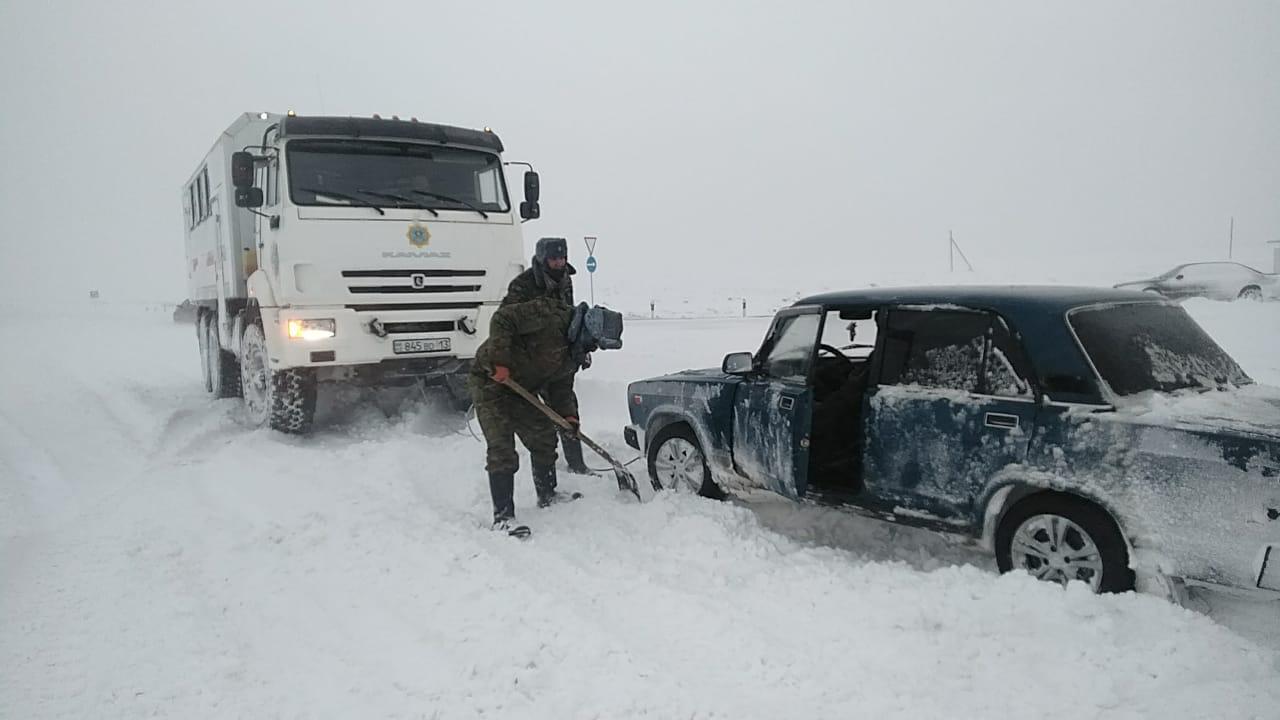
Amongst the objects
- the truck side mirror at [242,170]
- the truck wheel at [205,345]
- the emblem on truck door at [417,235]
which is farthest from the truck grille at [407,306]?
the truck wheel at [205,345]

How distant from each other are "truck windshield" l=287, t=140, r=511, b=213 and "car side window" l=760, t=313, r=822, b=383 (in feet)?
13.1

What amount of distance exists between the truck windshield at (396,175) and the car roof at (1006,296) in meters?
4.69

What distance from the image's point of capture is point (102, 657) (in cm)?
323

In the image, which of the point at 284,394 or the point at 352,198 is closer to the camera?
the point at 352,198

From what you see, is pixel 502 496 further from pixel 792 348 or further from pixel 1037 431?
pixel 1037 431

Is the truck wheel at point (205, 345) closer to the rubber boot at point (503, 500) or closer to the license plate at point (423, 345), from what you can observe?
the license plate at point (423, 345)

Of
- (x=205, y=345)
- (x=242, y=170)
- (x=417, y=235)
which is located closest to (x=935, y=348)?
(x=417, y=235)

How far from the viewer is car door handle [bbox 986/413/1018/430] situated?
3.36m

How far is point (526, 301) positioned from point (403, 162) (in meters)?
3.09

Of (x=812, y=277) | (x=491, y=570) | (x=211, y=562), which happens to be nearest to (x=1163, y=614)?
(x=491, y=570)

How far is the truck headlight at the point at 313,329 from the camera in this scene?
6.77m

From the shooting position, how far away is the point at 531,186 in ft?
26.0

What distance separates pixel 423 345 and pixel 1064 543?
574 cm

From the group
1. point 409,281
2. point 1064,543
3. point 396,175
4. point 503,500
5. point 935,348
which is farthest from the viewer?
point 396,175
